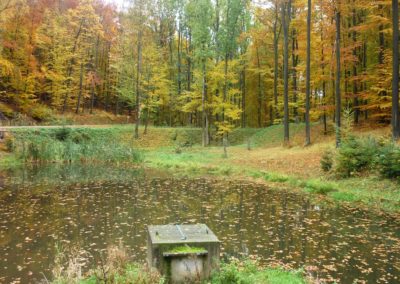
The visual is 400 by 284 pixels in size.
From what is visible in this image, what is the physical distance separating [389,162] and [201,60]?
69.6 ft

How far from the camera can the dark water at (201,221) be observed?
700 cm

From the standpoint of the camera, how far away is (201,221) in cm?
1000

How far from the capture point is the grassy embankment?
1329 centimetres

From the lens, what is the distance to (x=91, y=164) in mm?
23516

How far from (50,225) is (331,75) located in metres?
21.1

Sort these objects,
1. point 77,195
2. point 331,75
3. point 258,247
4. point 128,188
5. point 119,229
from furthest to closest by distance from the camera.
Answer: point 331,75
point 128,188
point 77,195
point 119,229
point 258,247

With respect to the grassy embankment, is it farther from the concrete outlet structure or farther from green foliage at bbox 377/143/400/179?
the concrete outlet structure

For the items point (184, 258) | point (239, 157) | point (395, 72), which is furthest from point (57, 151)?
point (184, 258)

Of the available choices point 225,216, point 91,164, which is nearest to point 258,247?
point 225,216

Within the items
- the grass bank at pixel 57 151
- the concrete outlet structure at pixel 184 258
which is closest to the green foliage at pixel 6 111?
the grass bank at pixel 57 151

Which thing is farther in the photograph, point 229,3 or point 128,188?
point 229,3

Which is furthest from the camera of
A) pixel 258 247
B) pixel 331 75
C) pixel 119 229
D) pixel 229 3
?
pixel 229 3

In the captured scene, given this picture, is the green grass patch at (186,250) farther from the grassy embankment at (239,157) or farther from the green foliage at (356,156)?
the green foliage at (356,156)

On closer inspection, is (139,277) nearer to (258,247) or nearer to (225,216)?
(258,247)
